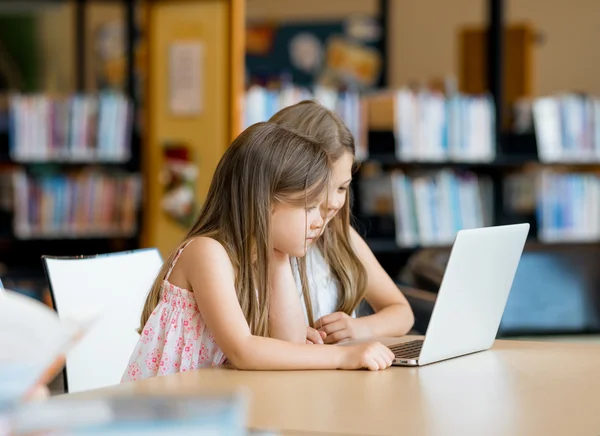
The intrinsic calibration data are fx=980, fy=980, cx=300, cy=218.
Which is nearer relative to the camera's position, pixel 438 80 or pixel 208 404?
pixel 208 404

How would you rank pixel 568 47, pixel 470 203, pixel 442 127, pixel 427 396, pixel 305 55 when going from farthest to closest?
pixel 305 55, pixel 568 47, pixel 470 203, pixel 442 127, pixel 427 396

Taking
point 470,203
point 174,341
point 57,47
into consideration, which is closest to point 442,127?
point 470,203

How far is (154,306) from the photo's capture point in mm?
1854

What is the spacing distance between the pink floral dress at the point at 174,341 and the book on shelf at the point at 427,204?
284 centimetres

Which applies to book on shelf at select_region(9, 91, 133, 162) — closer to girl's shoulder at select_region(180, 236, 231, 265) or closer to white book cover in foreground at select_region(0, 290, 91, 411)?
girl's shoulder at select_region(180, 236, 231, 265)

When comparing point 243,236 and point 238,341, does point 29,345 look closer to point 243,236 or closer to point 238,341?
point 238,341

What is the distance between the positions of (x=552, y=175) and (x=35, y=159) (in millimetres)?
2515

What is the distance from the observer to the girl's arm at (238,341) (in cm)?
158

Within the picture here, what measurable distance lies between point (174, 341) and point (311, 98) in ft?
8.80

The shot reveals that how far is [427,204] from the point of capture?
4.61 meters

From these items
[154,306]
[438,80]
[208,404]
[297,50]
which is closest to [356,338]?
[154,306]

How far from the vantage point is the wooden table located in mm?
1194

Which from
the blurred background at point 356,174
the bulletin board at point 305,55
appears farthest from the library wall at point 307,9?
the blurred background at point 356,174

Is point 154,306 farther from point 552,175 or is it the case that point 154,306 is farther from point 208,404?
point 552,175
